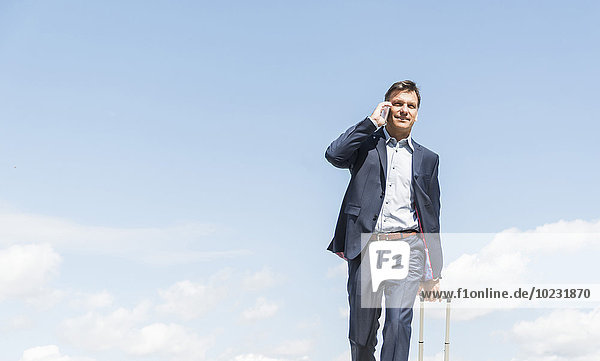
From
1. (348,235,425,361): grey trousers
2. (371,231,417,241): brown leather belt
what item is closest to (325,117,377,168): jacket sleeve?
(371,231,417,241): brown leather belt

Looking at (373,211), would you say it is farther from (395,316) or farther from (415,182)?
(395,316)

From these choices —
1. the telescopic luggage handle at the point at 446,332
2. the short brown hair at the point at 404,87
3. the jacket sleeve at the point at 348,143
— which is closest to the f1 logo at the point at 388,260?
the telescopic luggage handle at the point at 446,332

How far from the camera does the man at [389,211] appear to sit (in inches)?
232

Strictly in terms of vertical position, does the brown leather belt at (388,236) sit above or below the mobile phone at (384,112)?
below

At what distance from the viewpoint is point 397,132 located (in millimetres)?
6258

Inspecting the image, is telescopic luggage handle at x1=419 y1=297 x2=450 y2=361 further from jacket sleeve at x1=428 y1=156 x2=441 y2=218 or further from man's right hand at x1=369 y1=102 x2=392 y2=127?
man's right hand at x1=369 y1=102 x2=392 y2=127

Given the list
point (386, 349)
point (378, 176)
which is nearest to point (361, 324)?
point (386, 349)

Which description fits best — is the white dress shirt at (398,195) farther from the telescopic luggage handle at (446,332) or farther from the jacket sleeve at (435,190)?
the telescopic luggage handle at (446,332)

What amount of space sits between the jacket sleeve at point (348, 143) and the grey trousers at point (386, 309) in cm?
91

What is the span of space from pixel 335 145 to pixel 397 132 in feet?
2.12

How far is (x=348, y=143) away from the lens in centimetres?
593

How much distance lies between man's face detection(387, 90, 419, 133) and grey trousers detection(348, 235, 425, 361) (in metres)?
1.06

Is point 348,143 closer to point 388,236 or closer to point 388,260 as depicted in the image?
point 388,236

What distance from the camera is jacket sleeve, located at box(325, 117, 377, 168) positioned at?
5887 mm
